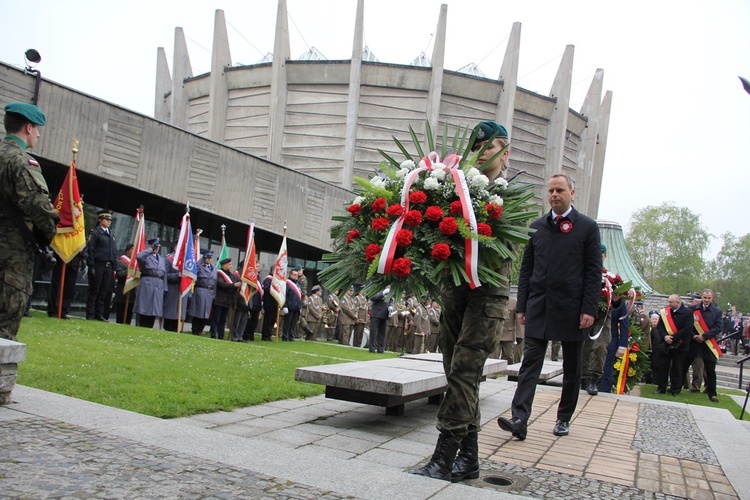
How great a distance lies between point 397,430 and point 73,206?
8492 millimetres

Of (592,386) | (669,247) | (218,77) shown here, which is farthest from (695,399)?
(669,247)

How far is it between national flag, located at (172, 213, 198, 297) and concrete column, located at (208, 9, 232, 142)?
2575 cm

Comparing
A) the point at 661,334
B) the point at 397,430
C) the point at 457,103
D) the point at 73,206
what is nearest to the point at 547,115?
the point at 457,103

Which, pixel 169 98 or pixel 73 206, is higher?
pixel 169 98

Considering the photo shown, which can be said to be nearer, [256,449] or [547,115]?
[256,449]

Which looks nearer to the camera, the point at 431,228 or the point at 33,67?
the point at 431,228

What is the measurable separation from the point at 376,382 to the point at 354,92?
33.8 metres

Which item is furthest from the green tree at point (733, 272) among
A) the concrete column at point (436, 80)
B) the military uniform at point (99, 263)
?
the military uniform at point (99, 263)

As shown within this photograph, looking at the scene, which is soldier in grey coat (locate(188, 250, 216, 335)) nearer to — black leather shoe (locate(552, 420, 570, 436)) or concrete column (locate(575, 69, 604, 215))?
black leather shoe (locate(552, 420, 570, 436))

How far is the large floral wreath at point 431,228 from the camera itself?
3.75 m

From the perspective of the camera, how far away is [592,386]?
962cm

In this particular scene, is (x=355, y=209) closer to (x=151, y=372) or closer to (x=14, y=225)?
(x=14, y=225)

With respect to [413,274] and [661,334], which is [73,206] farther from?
[661,334]

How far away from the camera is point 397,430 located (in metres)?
5.32
